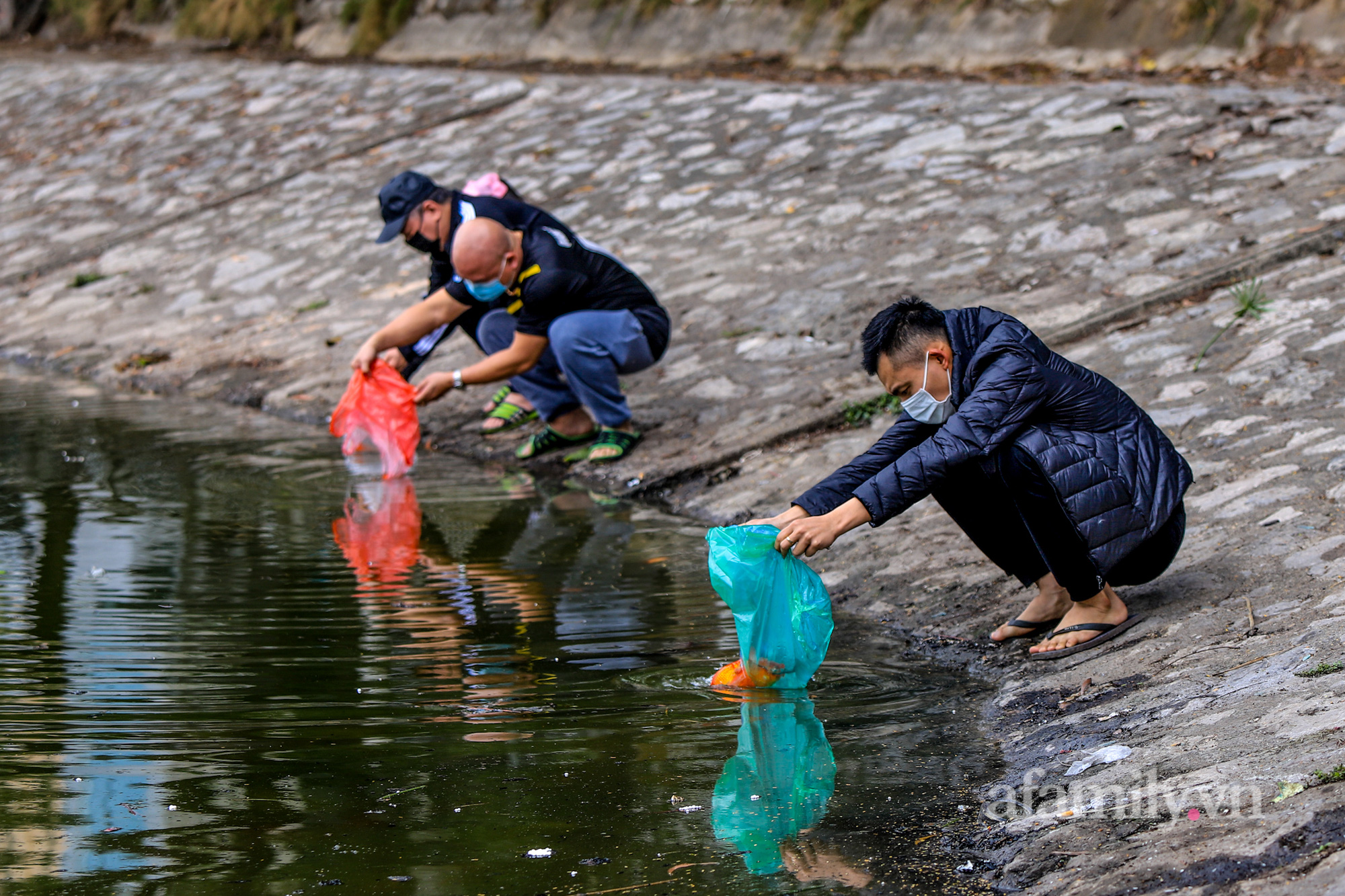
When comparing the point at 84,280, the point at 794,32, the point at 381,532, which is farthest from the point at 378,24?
the point at 381,532

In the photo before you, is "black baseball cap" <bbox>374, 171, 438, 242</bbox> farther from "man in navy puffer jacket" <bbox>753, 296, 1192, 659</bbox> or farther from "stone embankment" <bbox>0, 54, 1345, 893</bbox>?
"man in navy puffer jacket" <bbox>753, 296, 1192, 659</bbox>

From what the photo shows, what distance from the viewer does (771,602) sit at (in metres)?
3.36

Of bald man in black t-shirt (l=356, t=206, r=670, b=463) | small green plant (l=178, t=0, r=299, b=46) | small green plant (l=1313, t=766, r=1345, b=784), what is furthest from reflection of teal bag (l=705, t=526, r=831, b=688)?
small green plant (l=178, t=0, r=299, b=46)

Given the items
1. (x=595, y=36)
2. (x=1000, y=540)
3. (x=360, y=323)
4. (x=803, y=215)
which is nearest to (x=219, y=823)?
(x=1000, y=540)

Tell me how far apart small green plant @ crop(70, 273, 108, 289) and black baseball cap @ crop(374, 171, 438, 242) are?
14.1ft

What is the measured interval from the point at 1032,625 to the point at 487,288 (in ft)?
9.67

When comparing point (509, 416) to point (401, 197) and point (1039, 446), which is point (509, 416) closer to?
point (401, 197)

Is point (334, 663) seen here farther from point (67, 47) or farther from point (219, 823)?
point (67, 47)

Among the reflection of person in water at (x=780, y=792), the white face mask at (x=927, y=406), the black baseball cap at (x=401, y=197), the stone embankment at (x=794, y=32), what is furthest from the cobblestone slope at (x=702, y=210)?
the reflection of person in water at (x=780, y=792)

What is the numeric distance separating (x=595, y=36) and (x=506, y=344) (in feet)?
21.7

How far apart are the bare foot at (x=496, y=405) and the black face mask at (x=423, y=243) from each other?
0.79 meters

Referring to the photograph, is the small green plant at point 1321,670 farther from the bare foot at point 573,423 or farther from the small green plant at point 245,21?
the small green plant at point 245,21

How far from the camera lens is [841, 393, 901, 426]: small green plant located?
5.56 meters

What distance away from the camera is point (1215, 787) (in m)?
2.44
